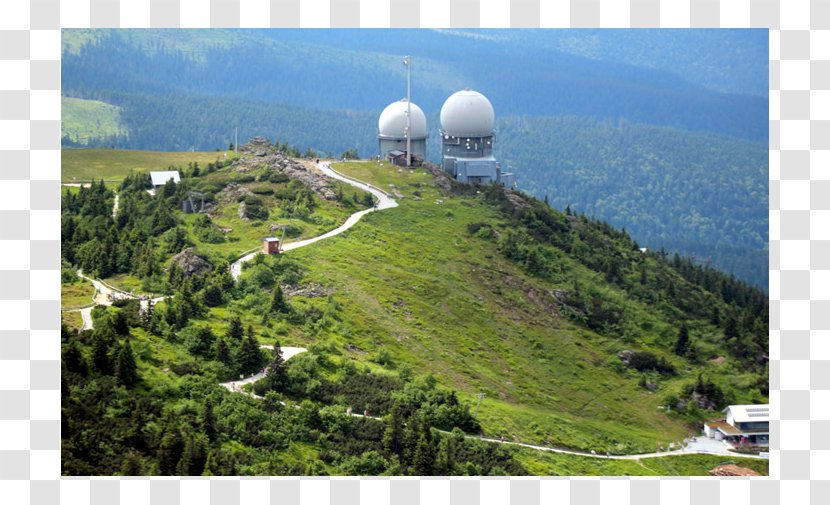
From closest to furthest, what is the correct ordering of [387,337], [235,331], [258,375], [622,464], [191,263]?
[258,375]
[235,331]
[622,464]
[387,337]
[191,263]

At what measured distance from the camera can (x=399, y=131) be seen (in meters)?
129

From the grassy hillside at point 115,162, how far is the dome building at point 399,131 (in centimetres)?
1661

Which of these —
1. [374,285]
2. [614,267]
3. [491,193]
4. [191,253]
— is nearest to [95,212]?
[191,253]

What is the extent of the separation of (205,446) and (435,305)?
3741 cm

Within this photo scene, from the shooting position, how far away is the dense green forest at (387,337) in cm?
6556

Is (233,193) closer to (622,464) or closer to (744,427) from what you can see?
(622,464)

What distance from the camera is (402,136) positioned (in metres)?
130

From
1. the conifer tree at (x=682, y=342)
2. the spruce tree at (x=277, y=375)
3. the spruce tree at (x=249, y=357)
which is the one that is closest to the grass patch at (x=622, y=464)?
the spruce tree at (x=277, y=375)

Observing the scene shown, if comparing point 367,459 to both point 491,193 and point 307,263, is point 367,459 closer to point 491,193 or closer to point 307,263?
point 307,263

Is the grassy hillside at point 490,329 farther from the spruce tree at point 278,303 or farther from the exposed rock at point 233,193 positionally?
the exposed rock at point 233,193

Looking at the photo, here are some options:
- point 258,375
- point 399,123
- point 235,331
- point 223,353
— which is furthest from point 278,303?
point 399,123

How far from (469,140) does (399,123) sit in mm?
7565

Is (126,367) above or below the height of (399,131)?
below

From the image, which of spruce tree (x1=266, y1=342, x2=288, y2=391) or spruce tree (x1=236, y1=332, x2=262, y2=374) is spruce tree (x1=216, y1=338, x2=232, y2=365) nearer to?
spruce tree (x1=236, y1=332, x2=262, y2=374)
